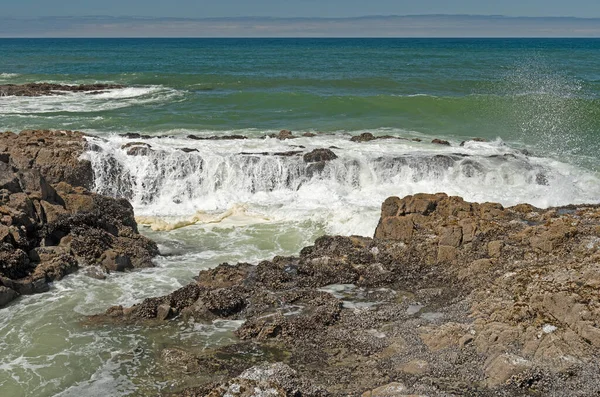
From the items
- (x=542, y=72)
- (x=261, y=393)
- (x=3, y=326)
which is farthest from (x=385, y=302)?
(x=542, y=72)

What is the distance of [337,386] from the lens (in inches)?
406

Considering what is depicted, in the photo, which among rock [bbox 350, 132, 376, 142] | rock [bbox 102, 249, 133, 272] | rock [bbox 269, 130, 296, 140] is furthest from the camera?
rock [bbox 269, 130, 296, 140]

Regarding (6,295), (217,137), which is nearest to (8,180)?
(6,295)

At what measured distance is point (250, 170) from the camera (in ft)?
79.2

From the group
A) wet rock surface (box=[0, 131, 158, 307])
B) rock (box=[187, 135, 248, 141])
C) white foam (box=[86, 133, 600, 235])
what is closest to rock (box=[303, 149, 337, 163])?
white foam (box=[86, 133, 600, 235])

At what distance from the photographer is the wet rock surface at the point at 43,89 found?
44875mm

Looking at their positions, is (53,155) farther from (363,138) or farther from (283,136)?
(363,138)

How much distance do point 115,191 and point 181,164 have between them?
2.38m

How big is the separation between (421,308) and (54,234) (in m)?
8.75

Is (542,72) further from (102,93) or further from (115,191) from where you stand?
(115,191)

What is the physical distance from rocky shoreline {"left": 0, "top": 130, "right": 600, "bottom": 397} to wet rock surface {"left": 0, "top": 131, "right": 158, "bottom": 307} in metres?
0.03

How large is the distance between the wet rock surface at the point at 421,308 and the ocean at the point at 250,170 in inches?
38.2

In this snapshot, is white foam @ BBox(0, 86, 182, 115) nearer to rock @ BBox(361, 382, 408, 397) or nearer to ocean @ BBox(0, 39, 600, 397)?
ocean @ BBox(0, 39, 600, 397)

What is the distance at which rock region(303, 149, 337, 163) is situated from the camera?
24.5 meters
